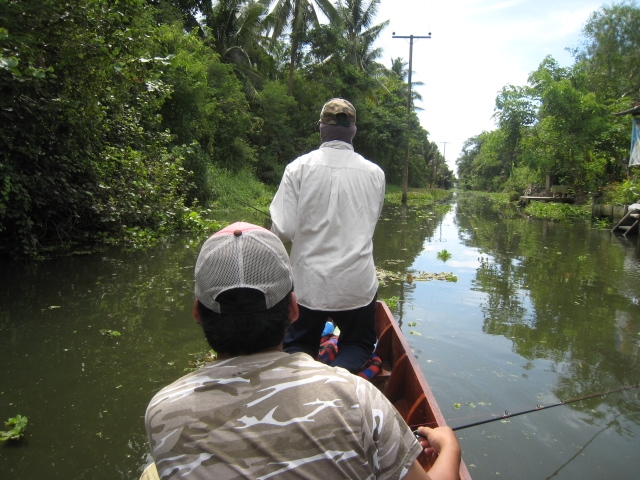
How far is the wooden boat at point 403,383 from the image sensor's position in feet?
8.28

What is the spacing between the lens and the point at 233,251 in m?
1.30

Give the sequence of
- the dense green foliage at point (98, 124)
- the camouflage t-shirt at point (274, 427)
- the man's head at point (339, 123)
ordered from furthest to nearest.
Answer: the dense green foliage at point (98, 124), the man's head at point (339, 123), the camouflage t-shirt at point (274, 427)

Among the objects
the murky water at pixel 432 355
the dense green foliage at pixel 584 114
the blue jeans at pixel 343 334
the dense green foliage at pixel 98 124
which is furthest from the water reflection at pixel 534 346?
the dense green foliage at pixel 584 114

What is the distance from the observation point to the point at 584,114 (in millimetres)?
21047

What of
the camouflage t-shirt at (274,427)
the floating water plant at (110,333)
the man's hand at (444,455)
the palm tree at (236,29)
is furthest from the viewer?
the palm tree at (236,29)

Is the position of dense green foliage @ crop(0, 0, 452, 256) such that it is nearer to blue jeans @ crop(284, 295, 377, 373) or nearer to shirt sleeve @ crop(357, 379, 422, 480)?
blue jeans @ crop(284, 295, 377, 373)

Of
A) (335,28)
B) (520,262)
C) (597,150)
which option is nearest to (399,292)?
(520,262)

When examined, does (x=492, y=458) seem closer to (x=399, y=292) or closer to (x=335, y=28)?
(x=399, y=292)

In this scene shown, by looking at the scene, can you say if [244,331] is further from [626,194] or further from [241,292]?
[626,194]

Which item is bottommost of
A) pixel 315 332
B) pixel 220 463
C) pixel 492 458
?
pixel 492 458

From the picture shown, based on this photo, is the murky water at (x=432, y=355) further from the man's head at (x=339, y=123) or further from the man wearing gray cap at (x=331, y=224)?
the man's head at (x=339, y=123)

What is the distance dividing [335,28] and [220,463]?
102 ft

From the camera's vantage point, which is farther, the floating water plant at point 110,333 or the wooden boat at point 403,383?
the floating water plant at point 110,333

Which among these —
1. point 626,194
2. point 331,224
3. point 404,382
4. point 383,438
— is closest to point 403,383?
point 404,382
